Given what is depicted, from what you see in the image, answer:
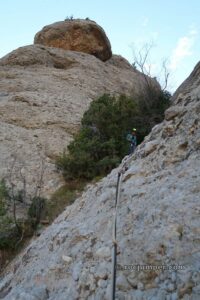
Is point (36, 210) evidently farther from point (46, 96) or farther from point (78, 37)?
point (78, 37)

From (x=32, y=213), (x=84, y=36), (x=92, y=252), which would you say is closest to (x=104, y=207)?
(x=92, y=252)

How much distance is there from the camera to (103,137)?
1373cm

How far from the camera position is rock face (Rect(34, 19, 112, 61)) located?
995 inches

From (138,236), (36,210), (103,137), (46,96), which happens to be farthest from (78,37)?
(138,236)

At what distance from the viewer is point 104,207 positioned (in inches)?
237

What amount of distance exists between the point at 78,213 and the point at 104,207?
71cm

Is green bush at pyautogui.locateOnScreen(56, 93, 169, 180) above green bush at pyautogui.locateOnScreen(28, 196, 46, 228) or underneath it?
above

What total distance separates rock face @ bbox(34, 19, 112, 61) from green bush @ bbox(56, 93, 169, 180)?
34.6ft

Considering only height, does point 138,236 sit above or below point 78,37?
below

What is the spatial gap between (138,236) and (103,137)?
906 centimetres

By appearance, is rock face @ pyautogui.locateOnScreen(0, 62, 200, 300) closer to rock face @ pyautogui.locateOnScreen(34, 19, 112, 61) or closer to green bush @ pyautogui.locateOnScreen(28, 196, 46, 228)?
green bush @ pyautogui.locateOnScreen(28, 196, 46, 228)

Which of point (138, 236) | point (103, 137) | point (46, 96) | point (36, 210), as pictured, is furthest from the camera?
point (46, 96)

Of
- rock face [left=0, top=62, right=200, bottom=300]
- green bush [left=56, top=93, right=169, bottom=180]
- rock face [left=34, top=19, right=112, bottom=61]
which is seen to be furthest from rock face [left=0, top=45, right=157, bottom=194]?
rock face [left=0, top=62, right=200, bottom=300]

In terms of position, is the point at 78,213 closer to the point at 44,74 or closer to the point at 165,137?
the point at 165,137
